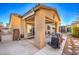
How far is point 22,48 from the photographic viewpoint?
163cm

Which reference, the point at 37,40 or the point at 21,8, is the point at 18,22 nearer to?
the point at 21,8

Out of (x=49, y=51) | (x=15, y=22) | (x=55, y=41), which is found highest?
(x=15, y=22)

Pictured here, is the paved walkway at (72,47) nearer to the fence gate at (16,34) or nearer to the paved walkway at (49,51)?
the paved walkway at (49,51)

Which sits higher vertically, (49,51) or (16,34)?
(16,34)

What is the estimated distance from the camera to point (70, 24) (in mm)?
1622

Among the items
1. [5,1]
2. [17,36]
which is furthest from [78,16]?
[5,1]

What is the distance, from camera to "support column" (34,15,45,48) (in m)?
1.61

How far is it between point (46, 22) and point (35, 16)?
0.57ft

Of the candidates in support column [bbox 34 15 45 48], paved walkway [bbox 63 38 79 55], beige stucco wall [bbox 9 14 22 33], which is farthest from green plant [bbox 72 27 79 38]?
beige stucco wall [bbox 9 14 22 33]

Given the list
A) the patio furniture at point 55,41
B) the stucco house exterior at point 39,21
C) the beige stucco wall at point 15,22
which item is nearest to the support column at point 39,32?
the stucco house exterior at point 39,21

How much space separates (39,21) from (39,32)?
0.51 ft

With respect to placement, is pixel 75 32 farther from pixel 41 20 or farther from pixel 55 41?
pixel 41 20

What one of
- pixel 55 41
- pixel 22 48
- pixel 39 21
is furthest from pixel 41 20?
pixel 22 48

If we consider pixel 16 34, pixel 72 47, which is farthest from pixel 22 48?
pixel 72 47
